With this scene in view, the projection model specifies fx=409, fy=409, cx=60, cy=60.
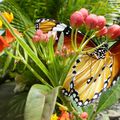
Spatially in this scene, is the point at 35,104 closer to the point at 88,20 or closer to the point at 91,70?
the point at 88,20

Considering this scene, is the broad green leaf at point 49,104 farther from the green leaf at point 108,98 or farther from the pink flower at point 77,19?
the green leaf at point 108,98

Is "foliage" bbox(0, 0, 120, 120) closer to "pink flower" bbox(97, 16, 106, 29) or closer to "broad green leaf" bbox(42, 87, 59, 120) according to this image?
"broad green leaf" bbox(42, 87, 59, 120)

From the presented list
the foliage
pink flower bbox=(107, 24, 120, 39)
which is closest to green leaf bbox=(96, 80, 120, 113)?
the foliage

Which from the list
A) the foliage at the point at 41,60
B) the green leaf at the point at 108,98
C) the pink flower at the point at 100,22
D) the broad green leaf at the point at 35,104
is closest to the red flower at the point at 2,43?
the foliage at the point at 41,60

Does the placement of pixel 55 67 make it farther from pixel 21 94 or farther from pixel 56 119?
pixel 21 94

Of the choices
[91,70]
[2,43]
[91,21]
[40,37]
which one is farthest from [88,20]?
[91,70]

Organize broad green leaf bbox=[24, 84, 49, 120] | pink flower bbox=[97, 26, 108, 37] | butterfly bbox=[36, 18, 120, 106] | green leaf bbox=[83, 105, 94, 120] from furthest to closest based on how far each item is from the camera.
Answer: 1. green leaf bbox=[83, 105, 94, 120]
2. butterfly bbox=[36, 18, 120, 106]
3. pink flower bbox=[97, 26, 108, 37]
4. broad green leaf bbox=[24, 84, 49, 120]
